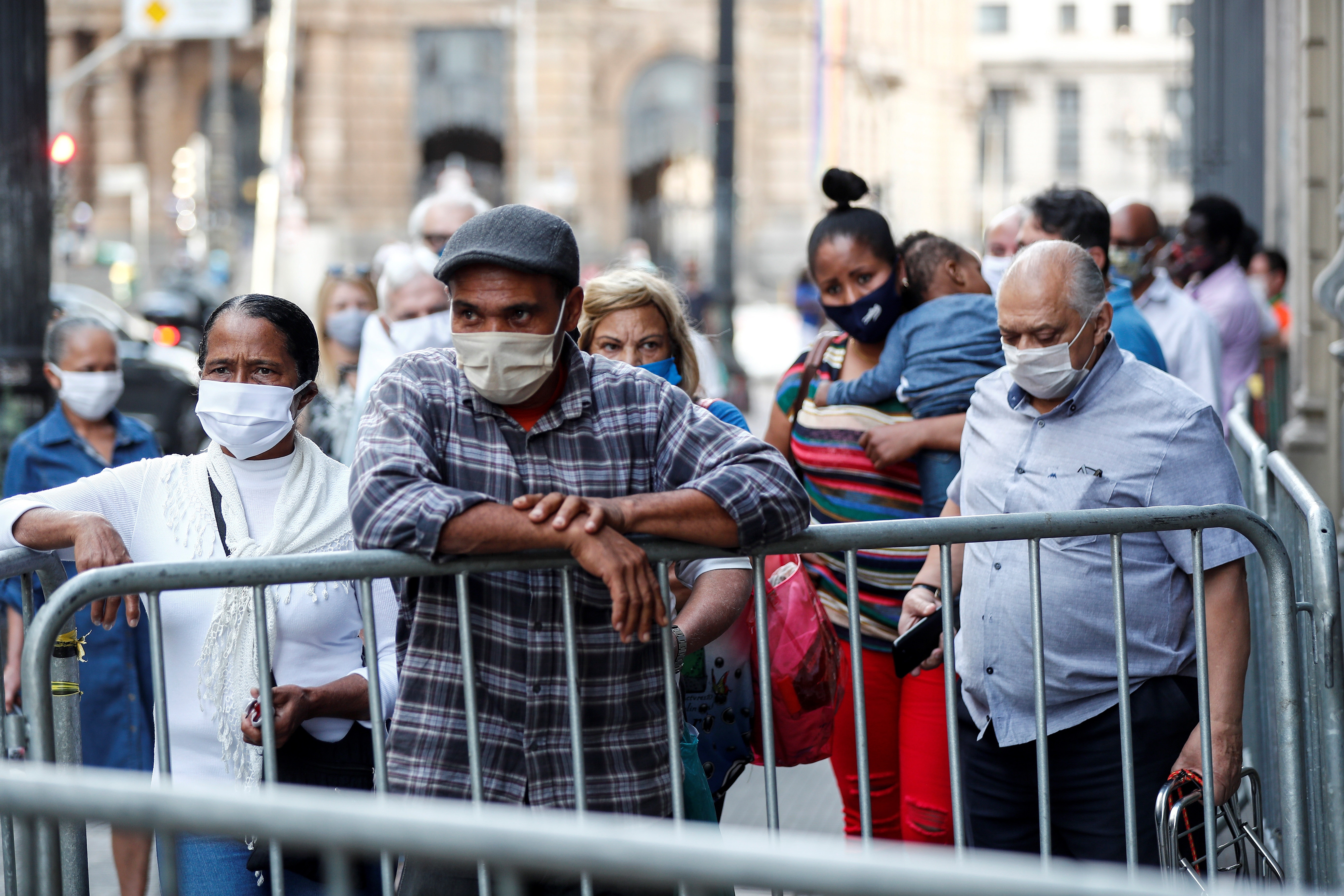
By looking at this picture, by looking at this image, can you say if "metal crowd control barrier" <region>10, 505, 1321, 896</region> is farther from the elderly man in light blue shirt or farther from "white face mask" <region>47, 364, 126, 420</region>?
"white face mask" <region>47, 364, 126, 420</region>

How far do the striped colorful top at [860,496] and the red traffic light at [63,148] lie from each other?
1407 centimetres

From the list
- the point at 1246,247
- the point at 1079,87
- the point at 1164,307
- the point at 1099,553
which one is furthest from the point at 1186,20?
the point at 1079,87

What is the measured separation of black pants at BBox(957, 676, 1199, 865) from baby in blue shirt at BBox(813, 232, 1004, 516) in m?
0.86

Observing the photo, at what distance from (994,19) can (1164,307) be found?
80.7m

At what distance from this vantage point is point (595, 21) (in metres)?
46.5

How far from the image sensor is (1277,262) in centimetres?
1341

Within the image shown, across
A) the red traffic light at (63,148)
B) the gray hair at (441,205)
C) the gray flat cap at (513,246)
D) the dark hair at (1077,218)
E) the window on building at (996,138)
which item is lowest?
the gray flat cap at (513,246)

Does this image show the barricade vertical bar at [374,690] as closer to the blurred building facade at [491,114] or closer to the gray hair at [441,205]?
the gray hair at [441,205]

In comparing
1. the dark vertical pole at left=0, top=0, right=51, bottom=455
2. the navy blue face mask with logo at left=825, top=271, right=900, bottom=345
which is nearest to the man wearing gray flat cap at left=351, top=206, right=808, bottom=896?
the navy blue face mask with logo at left=825, top=271, right=900, bottom=345

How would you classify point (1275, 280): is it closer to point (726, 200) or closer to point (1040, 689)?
point (726, 200)

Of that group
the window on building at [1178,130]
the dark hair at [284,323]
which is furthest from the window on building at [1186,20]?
the dark hair at [284,323]

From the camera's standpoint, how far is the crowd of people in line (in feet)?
9.65

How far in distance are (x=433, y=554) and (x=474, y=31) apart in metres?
46.4

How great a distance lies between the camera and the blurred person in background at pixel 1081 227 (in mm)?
4977
